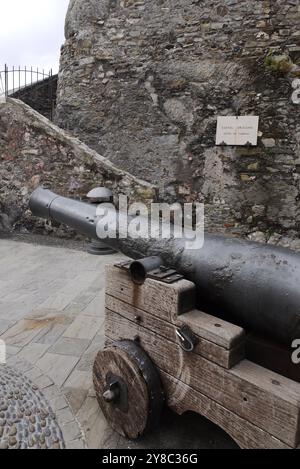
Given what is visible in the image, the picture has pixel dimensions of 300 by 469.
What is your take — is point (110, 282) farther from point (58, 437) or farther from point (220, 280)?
point (58, 437)

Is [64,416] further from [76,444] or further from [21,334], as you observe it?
[21,334]

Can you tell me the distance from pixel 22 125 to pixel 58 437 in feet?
17.3

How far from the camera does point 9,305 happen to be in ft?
11.4

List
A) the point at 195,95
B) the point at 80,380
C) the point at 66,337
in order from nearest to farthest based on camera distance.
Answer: the point at 80,380 < the point at 66,337 < the point at 195,95

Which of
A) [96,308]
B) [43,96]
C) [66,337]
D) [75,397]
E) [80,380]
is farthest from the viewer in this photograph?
[43,96]

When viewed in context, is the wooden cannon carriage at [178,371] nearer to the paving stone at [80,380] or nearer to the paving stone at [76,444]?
the paving stone at [76,444]

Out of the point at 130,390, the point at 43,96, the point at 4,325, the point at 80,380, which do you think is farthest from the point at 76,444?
the point at 43,96

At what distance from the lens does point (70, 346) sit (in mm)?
2785

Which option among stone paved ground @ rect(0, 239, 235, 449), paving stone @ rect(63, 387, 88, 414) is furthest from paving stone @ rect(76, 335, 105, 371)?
paving stone @ rect(63, 387, 88, 414)

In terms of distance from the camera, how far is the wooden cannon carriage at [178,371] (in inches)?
56.3

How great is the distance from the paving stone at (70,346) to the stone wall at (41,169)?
Answer: 3.07m

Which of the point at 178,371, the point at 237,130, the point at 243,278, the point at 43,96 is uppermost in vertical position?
the point at 43,96

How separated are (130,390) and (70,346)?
112 centimetres

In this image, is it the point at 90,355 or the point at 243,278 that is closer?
the point at 243,278
